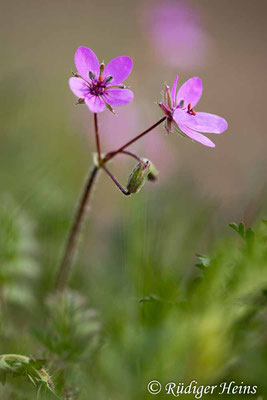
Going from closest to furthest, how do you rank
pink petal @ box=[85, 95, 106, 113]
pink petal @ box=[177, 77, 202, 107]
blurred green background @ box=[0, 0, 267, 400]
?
pink petal @ box=[85, 95, 106, 113] → pink petal @ box=[177, 77, 202, 107] → blurred green background @ box=[0, 0, 267, 400]

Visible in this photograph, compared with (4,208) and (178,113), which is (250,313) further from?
(4,208)

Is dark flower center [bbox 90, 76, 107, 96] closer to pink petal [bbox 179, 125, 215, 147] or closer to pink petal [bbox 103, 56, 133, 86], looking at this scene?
pink petal [bbox 103, 56, 133, 86]

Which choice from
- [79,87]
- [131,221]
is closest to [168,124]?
[79,87]

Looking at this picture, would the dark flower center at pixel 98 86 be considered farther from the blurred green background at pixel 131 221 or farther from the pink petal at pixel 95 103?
the blurred green background at pixel 131 221

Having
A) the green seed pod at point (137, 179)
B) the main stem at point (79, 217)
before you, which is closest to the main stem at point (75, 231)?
the main stem at point (79, 217)

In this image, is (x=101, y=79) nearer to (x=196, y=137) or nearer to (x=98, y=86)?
(x=98, y=86)

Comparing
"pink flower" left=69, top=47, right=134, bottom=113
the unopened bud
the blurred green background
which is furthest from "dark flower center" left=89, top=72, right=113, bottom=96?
the blurred green background
